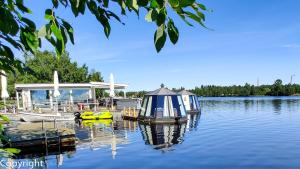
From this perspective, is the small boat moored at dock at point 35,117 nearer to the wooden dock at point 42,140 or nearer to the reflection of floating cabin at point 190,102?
the wooden dock at point 42,140

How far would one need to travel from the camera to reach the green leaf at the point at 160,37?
1.99 m

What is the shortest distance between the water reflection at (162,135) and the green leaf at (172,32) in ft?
68.1

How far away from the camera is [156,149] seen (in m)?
22.5

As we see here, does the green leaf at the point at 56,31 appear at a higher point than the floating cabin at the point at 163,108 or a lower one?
higher

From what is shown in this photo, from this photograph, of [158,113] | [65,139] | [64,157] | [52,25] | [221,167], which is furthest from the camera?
[158,113]

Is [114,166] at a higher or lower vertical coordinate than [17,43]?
lower

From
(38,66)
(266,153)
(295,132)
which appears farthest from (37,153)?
(38,66)

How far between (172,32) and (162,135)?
88.0 feet

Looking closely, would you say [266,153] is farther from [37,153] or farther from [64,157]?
[37,153]

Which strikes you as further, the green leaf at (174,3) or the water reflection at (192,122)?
the water reflection at (192,122)

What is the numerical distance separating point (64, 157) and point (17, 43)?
17.7m

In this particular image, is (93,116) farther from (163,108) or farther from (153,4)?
(153,4)

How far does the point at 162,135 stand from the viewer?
28.5 m

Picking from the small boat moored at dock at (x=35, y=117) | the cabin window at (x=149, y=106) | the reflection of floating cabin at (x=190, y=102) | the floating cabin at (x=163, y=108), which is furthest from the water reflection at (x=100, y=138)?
the reflection of floating cabin at (x=190, y=102)
